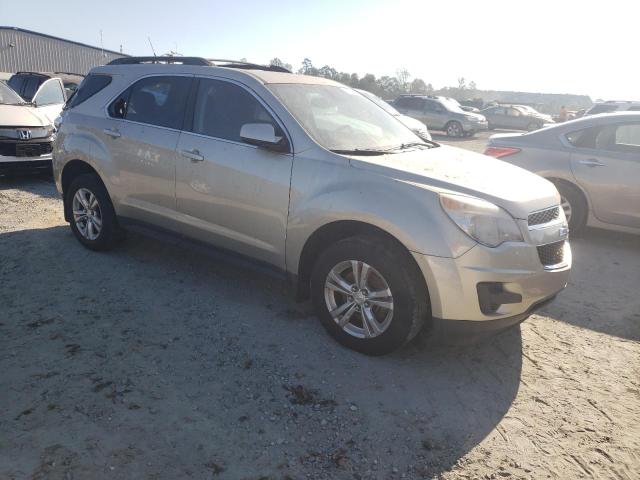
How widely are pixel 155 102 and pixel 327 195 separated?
2130mm

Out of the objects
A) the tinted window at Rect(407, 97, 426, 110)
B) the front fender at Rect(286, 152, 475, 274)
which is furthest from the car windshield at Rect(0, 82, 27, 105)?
the tinted window at Rect(407, 97, 426, 110)

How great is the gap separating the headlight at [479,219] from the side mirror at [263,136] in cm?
124

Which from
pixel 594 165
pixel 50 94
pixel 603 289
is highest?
pixel 50 94

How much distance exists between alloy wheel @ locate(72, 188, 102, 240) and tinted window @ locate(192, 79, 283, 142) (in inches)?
64.7

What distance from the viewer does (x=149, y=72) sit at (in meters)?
4.61

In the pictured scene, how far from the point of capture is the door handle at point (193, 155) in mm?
4002

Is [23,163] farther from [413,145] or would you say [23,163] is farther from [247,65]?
[413,145]

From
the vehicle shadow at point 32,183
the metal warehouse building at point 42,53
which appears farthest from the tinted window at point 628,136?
the metal warehouse building at point 42,53

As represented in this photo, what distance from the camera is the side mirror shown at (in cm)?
352

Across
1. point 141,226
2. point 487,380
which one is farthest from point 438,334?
point 141,226

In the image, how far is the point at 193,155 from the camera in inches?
159

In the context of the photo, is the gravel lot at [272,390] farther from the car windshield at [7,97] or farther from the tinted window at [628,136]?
the car windshield at [7,97]

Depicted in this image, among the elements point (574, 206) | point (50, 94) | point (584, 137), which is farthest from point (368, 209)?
point (50, 94)

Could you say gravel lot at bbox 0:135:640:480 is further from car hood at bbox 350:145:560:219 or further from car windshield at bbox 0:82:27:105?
car windshield at bbox 0:82:27:105
